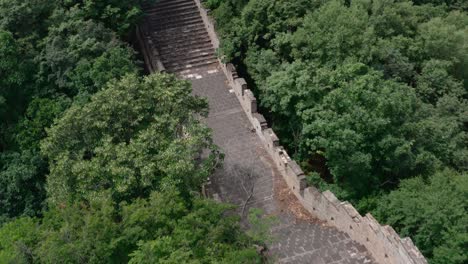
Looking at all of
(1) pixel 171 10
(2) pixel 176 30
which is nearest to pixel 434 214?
(2) pixel 176 30

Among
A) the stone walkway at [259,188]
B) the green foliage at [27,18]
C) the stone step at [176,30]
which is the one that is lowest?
the stone walkway at [259,188]

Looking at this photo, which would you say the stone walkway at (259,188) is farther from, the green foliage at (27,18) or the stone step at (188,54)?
the green foliage at (27,18)

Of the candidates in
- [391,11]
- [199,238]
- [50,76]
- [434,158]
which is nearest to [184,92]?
[199,238]

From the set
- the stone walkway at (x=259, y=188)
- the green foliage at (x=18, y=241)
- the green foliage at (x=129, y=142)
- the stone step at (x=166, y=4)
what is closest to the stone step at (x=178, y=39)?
the stone walkway at (x=259, y=188)

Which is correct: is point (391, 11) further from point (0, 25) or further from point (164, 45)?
point (0, 25)

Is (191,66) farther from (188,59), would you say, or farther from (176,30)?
(176,30)

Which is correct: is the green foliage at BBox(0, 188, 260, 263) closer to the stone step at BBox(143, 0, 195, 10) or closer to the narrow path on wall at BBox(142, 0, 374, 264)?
the narrow path on wall at BBox(142, 0, 374, 264)
